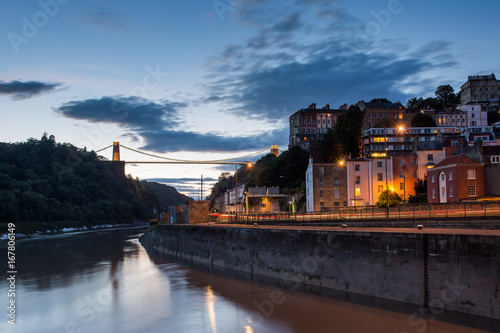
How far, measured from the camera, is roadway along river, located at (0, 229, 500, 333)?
46.9ft

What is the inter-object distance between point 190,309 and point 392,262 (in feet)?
26.0

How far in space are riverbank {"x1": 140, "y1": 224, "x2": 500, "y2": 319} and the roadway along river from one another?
0.57 metres

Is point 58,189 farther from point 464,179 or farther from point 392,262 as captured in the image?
point 392,262

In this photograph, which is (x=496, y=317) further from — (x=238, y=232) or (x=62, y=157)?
(x=62, y=157)

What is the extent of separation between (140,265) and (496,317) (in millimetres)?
26428

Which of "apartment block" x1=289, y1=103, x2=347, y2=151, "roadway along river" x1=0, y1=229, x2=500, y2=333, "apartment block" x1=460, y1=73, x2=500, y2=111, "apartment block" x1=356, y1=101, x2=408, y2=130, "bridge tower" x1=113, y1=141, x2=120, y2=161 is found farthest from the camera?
"bridge tower" x1=113, y1=141, x2=120, y2=161

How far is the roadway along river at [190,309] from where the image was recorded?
1430 cm

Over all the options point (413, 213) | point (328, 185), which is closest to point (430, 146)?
point (328, 185)

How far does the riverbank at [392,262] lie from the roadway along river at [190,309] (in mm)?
569

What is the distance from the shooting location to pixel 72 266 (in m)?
34.1

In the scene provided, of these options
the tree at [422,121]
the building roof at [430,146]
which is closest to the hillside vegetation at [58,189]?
the building roof at [430,146]

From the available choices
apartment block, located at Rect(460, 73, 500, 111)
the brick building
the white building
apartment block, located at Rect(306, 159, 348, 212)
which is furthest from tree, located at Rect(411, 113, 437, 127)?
the brick building

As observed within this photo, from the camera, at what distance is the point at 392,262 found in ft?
50.3

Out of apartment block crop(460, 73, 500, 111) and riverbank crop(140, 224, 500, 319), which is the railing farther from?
apartment block crop(460, 73, 500, 111)
